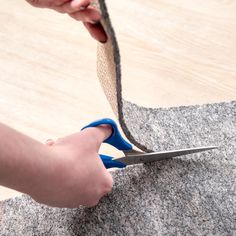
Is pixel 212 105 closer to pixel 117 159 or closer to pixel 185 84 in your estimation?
pixel 185 84

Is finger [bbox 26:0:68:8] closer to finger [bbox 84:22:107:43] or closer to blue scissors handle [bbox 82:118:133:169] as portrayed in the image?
finger [bbox 84:22:107:43]

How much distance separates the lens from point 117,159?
2.59ft

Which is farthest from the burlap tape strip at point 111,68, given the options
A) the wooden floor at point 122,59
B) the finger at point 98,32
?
A: the wooden floor at point 122,59

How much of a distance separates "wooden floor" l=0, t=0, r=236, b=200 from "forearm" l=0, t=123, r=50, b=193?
19 centimetres

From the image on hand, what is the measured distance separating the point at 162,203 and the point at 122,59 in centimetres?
33

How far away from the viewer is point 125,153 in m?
0.80

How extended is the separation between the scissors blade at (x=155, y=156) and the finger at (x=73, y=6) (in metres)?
0.26

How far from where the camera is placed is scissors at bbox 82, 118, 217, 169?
788 millimetres

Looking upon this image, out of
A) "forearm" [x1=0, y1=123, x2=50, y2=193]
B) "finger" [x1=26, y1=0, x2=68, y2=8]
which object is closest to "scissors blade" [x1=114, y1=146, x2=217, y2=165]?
"forearm" [x1=0, y1=123, x2=50, y2=193]

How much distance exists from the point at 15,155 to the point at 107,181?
201 millimetres

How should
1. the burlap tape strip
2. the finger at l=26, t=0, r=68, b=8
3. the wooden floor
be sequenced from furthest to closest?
the wooden floor → the finger at l=26, t=0, r=68, b=8 → the burlap tape strip

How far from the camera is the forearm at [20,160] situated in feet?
2.03

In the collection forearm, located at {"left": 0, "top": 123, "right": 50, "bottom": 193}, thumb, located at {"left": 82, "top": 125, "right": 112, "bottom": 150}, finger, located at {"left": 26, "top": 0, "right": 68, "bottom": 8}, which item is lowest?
thumb, located at {"left": 82, "top": 125, "right": 112, "bottom": 150}

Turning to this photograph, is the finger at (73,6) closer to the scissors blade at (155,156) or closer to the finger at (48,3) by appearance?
the finger at (48,3)
